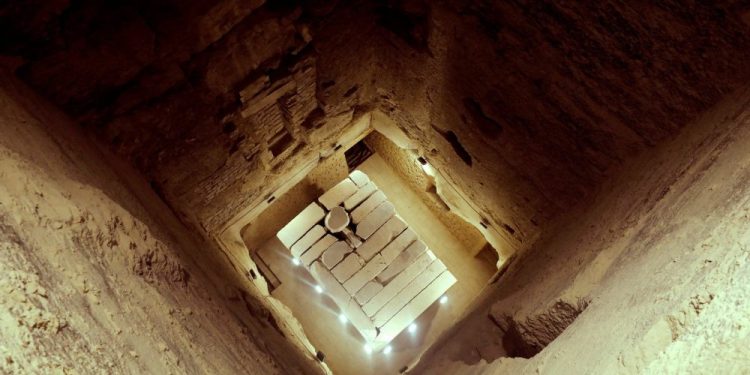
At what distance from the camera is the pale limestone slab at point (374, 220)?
513 centimetres

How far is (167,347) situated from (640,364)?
1376 millimetres

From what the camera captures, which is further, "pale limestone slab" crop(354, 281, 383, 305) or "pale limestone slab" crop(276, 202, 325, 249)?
"pale limestone slab" crop(276, 202, 325, 249)

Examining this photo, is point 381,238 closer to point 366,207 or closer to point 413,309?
point 366,207

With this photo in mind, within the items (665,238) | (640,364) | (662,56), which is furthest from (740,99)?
(640,364)

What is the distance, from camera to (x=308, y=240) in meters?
5.12

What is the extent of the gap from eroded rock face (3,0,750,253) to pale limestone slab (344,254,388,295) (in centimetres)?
140

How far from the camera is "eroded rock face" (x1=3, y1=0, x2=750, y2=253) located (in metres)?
2.18

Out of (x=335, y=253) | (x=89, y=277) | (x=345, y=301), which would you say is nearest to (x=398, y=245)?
(x=335, y=253)

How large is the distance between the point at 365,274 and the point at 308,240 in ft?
2.28

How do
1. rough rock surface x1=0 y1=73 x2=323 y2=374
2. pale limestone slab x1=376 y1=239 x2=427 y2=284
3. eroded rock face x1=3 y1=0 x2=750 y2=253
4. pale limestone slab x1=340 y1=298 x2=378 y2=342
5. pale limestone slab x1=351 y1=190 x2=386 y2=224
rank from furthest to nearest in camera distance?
→ pale limestone slab x1=351 y1=190 x2=386 y2=224 → pale limestone slab x1=376 y1=239 x2=427 y2=284 → pale limestone slab x1=340 y1=298 x2=378 y2=342 → eroded rock face x1=3 y1=0 x2=750 y2=253 → rough rock surface x1=0 y1=73 x2=323 y2=374

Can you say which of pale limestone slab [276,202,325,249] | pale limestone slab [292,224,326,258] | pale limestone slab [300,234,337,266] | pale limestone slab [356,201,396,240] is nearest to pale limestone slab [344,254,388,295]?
pale limestone slab [356,201,396,240]

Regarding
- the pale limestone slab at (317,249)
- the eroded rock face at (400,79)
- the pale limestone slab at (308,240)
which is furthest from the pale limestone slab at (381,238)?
the eroded rock face at (400,79)

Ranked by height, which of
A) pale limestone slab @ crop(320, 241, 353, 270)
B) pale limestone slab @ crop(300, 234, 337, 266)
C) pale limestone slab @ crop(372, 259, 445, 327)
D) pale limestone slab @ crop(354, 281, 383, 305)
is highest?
pale limestone slab @ crop(300, 234, 337, 266)

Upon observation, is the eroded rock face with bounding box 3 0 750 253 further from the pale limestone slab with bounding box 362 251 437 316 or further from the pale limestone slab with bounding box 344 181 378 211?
the pale limestone slab with bounding box 344 181 378 211
